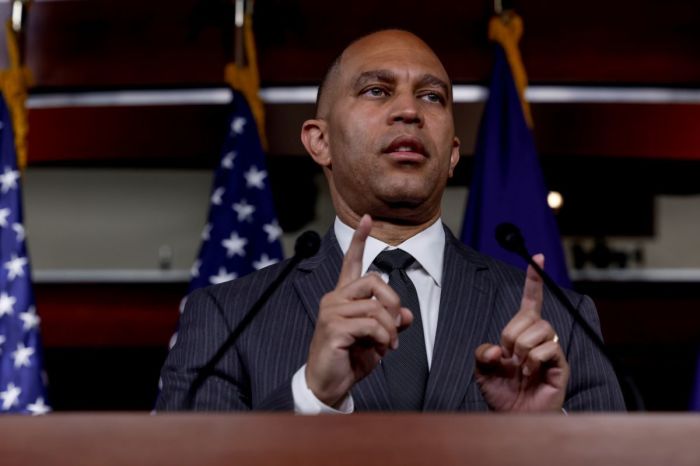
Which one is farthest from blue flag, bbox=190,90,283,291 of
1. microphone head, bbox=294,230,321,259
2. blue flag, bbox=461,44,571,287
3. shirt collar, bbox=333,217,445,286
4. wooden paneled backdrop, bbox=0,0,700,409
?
microphone head, bbox=294,230,321,259

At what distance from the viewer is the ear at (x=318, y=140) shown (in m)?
1.87

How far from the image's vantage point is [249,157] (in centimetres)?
277

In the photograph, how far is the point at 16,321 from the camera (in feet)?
8.70

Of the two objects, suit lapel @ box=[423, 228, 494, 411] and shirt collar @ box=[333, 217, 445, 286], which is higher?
shirt collar @ box=[333, 217, 445, 286]

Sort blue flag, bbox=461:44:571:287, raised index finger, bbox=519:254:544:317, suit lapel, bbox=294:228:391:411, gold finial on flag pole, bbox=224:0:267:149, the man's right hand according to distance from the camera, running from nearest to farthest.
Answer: the man's right hand, raised index finger, bbox=519:254:544:317, suit lapel, bbox=294:228:391:411, blue flag, bbox=461:44:571:287, gold finial on flag pole, bbox=224:0:267:149

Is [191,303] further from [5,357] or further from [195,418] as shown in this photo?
[5,357]

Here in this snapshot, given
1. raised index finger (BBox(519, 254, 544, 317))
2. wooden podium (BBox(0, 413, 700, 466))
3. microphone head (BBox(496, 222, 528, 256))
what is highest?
microphone head (BBox(496, 222, 528, 256))

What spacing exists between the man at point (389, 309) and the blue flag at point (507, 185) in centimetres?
76

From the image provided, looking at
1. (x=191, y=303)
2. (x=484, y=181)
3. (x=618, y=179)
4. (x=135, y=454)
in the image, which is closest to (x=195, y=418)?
(x=135, y=454)

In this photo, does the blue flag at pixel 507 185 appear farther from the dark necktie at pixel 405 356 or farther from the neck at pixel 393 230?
the dark necktie at pixel 405 356

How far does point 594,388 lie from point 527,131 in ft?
4.43

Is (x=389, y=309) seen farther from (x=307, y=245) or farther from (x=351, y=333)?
(x=307, y=245)

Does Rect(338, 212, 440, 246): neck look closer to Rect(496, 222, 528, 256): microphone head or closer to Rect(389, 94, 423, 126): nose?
Rect(389, 94, 423, 126): nose

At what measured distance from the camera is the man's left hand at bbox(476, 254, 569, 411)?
1.25 meters
